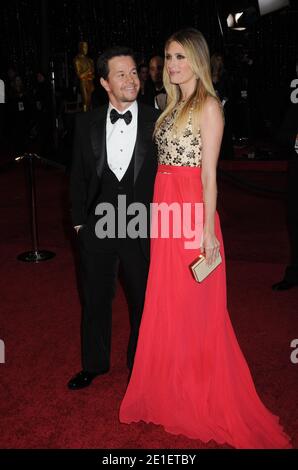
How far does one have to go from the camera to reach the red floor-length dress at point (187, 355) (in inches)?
98.7

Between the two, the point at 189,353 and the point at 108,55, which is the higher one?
the point at 108,55

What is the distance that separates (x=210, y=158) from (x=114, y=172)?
0.55m

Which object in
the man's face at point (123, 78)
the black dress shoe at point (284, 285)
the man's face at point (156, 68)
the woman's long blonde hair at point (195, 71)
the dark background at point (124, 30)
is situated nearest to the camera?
the woman's long blonde hair at point (195, 71)

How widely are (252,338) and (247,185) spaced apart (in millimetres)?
2900

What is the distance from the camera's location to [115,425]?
2.67 m

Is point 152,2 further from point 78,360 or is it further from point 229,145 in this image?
point 78,360

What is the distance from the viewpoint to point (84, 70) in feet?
36.3

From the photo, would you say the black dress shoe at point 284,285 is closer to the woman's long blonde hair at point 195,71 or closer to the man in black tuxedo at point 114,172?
the man in black tuxedo at point 114,172

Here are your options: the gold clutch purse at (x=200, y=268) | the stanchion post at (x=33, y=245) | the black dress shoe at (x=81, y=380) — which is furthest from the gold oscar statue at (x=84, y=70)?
the gold clutch purse at (x=200, y=268)

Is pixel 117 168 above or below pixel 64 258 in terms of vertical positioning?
above

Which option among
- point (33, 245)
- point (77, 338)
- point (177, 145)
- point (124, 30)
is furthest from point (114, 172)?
point (124, 30)

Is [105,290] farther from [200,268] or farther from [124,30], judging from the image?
[124,30]

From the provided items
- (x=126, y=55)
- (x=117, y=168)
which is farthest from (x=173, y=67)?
(x=117, y=168)

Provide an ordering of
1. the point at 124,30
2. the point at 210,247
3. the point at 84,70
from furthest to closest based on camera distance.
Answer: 1. the point at 124,30
2. the point at 84,70
3. the point at 210,247
